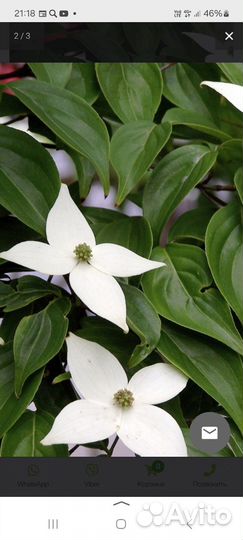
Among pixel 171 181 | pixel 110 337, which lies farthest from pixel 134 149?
pixel 110 337

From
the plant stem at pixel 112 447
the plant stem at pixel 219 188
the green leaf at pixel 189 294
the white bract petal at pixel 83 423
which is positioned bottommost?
the plant stem at pixel 112 447

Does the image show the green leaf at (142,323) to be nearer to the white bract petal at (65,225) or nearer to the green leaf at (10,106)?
the white bract petal at (65,225)

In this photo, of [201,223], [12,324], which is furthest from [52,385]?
[201,223]

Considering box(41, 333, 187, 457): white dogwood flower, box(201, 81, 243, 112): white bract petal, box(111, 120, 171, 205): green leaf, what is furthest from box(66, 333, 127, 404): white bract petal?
box(201, 81, 243, 112): white bract petal

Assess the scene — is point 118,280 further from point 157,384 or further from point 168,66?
point 168,66

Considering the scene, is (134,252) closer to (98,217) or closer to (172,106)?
(98,217)

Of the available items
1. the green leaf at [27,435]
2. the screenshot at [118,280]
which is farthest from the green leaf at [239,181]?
the green leaf at [27,435]

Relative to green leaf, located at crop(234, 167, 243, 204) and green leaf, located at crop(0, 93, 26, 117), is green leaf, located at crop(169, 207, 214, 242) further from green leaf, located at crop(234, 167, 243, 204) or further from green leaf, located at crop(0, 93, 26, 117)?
green leaf, located at crop(0, 93, 26, 117)
